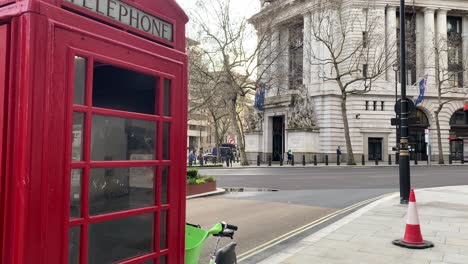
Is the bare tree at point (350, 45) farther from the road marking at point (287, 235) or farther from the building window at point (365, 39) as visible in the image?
the road marking at point (287, 235)

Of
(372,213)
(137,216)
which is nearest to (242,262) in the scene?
(137,216)

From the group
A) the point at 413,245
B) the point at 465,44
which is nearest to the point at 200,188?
the point at 413,245

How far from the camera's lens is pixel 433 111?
46.2m

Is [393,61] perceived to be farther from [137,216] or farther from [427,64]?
[137,216]

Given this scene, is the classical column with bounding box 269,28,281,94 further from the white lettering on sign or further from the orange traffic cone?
the white lettering on sign

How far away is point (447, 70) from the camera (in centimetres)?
4453

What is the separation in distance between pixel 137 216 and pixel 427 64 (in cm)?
4903

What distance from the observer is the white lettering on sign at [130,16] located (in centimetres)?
213

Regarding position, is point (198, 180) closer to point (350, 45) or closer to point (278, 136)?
point (350, 45)

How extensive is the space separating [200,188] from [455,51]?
4220cm

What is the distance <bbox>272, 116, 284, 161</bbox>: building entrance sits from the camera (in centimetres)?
4855

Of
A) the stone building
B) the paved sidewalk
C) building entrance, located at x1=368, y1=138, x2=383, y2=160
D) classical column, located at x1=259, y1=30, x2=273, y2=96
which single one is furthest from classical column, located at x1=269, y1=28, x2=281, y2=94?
the paved sidewalk

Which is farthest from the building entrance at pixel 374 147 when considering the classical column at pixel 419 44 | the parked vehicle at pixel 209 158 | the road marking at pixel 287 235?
the road marking at pixel 287 235

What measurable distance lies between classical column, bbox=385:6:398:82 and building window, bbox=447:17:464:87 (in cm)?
588
